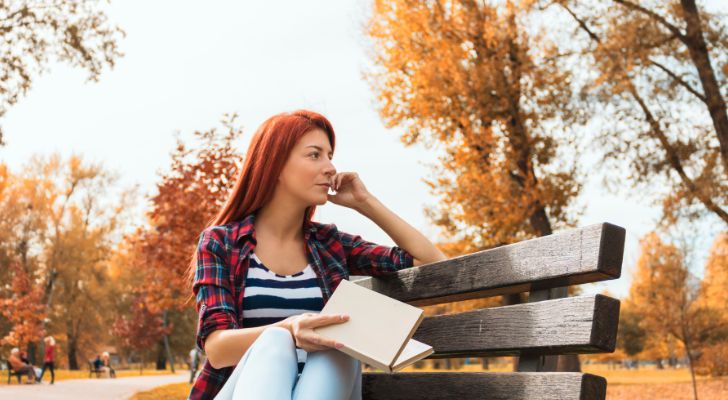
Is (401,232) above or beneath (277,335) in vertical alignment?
above

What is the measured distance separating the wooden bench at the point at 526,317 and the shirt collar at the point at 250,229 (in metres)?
0.44

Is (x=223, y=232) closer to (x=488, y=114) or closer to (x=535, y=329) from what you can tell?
(x=535, y=329)

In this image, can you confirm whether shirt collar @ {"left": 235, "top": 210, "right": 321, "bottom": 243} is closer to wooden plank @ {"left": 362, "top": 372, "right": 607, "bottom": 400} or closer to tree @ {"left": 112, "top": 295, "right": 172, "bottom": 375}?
wooden plank @ {"left": 362, "top": 372, "right": 607, "bottom": 400}

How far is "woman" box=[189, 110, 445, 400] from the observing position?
254 centimetres

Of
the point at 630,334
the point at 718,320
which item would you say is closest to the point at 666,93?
the point at 718,320

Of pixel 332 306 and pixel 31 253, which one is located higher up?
pixel 31 253

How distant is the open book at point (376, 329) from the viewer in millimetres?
1921

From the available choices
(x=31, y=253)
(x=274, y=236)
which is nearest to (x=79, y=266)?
(x=31, y=253)

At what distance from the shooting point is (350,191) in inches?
120

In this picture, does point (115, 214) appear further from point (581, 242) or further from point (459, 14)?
point (581, 242)

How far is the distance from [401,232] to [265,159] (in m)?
0.58

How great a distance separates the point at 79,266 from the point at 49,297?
8.22ft

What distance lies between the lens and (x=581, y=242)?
5.98ft

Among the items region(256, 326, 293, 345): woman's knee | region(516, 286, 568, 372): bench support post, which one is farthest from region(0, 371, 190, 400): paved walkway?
region(516, 286, 568, 372): bench support post
